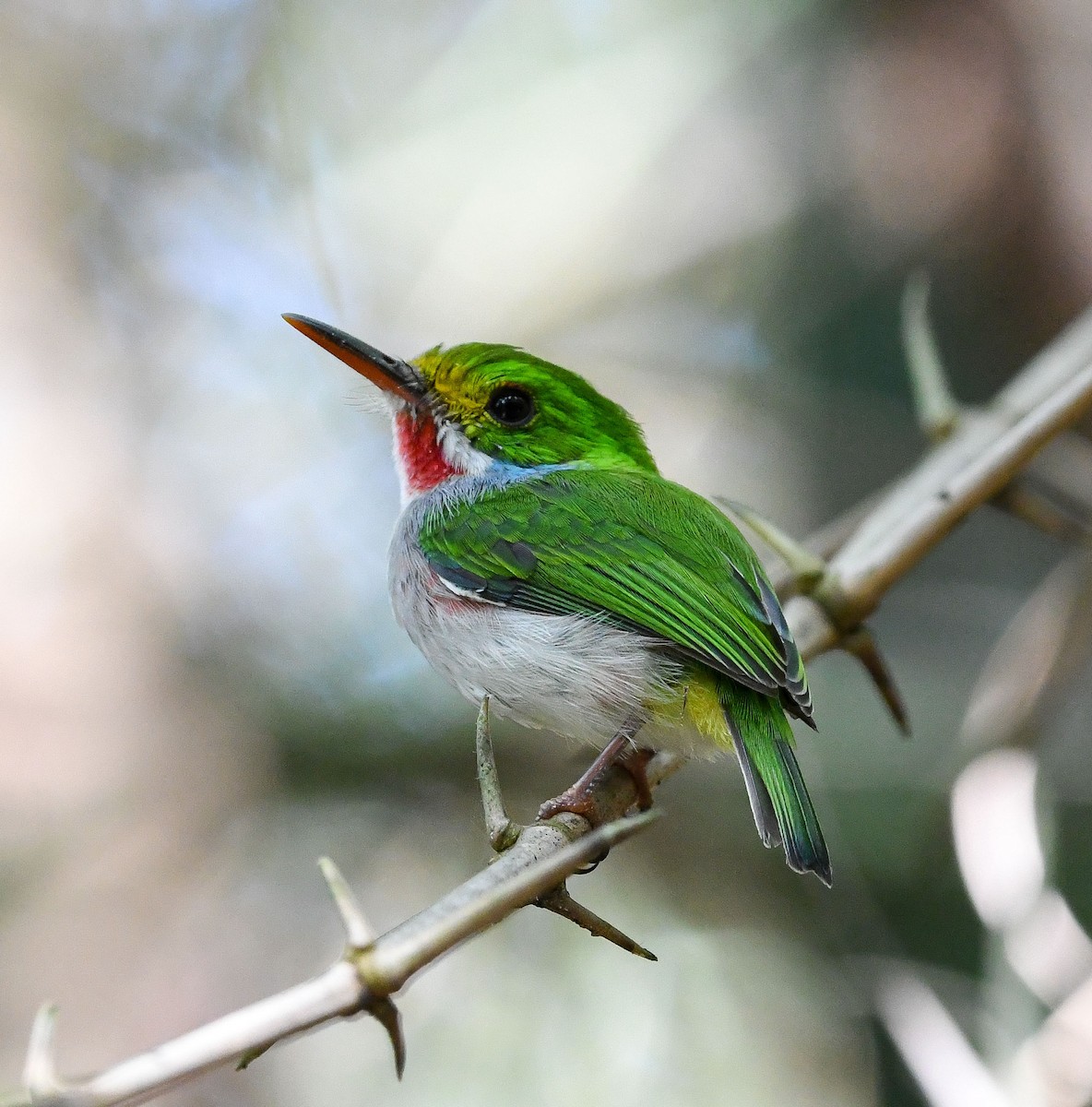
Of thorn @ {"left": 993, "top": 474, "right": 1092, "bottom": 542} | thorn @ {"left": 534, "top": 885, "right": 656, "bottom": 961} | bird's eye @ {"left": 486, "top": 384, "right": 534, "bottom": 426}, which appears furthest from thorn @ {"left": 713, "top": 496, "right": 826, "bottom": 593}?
bird's eye @ {"left": 486, "top": 384, "right": 534, "bottom": 426}

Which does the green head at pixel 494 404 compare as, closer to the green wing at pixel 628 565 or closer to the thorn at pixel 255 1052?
the green wing at pixel 628 565

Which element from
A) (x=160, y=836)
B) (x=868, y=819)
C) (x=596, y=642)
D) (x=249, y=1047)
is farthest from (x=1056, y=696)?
(x=160, y=836)

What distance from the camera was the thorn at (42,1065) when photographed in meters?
1.11

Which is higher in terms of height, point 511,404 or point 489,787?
point 489,787

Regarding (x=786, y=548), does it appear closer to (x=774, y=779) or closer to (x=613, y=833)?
(x=774, y=779)

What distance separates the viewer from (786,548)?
2447 millimetres

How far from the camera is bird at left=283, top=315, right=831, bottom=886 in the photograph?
8.50ft

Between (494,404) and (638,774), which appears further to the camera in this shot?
(494,404)

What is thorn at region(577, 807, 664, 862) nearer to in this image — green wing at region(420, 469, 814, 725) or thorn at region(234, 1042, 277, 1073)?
thorn at region(234, 1042, 277, 1073)

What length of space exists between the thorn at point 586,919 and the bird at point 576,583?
741 mm

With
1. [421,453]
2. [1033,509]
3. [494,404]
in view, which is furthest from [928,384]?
[421,453]

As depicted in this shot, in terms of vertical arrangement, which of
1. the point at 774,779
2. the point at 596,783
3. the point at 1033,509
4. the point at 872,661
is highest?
the point at 1033,509

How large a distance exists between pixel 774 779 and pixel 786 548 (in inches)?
18.7

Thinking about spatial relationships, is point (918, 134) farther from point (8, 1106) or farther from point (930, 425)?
point (8, 1106)
